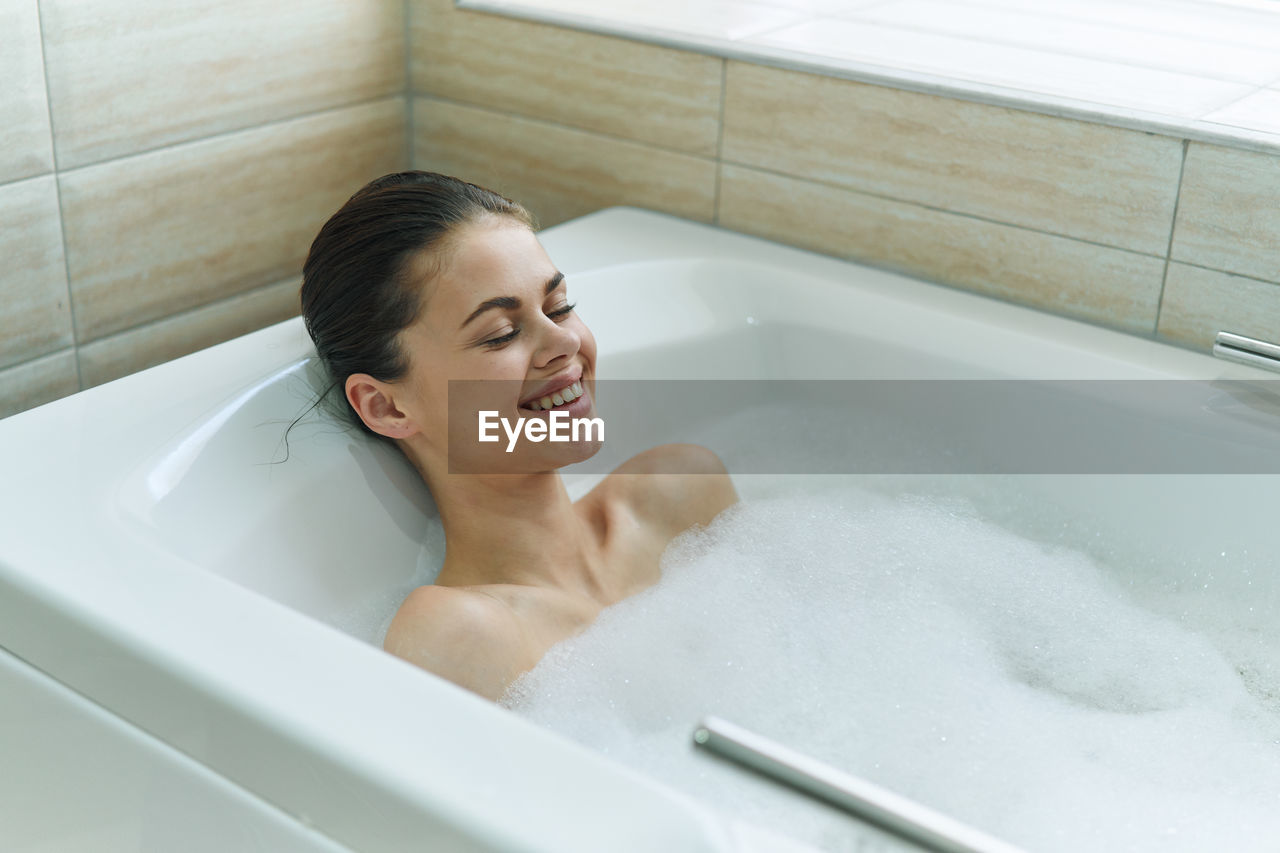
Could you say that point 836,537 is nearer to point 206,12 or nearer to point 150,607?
point 150,607

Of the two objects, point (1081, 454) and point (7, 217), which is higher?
point (7, 217)

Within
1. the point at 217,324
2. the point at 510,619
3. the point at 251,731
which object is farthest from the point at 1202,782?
the point at 217,324

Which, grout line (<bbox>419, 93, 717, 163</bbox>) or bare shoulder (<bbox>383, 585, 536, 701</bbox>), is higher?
grout line (<bbox>419, 93, 717, 163</bbox>)

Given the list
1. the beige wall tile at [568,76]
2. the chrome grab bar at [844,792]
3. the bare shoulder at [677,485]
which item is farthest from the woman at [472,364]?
the beige wall tile at [568,76]

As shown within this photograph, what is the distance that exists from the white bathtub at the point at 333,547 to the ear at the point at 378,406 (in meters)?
0.05

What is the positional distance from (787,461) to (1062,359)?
35 cm

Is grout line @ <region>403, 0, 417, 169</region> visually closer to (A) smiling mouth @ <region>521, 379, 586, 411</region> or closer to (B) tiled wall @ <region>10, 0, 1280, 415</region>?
(B) tiled wall @ <region>10, 0, 1280, 415</region>

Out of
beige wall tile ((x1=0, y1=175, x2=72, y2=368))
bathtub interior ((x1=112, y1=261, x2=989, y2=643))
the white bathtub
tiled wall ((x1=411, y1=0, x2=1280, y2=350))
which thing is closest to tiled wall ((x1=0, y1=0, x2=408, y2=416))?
beige wall tile ((x1=0, y1=175, x2=72, y2=368))

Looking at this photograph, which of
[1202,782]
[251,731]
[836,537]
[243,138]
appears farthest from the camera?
[243,138]

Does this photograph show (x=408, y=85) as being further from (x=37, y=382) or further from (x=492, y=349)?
(x=492, y=349)

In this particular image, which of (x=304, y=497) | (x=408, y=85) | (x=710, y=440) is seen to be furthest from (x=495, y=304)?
(x=408, y=85)

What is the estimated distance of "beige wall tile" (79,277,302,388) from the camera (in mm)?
1617

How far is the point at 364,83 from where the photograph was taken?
1.90 metres

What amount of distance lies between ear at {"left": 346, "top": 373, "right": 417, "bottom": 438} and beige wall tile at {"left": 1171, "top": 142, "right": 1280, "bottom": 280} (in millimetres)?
853
